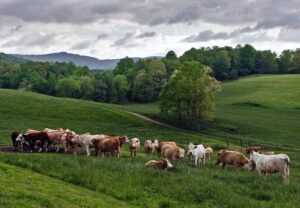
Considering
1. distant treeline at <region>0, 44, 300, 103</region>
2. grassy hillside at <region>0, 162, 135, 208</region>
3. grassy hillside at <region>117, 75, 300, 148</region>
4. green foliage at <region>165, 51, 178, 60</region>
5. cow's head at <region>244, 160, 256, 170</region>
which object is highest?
green foliage at <region>165, 51, 178, 60</region>

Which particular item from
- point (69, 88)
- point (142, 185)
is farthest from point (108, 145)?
point (69, 88)

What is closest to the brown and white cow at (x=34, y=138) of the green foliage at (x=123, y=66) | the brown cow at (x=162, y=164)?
the brown cow at (x=162, y=164)

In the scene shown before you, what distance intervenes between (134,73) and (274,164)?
384 feet

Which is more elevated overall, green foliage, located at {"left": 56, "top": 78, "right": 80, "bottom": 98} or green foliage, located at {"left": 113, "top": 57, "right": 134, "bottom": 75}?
green foliage, located at {"left": 113, "top": 57, "right": 134, "bottom": 75}

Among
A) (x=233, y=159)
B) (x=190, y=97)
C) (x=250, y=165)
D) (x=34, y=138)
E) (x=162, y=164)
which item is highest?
(x=190, y=97)

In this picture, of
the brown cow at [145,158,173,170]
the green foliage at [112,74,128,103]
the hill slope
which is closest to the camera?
the hill slope

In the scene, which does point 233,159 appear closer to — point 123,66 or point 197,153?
point 197,153

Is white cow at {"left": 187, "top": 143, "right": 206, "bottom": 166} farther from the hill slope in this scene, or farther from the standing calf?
the hill slope

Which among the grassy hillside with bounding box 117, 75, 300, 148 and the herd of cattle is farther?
the grassy hillside with bounding box 117, 75, 300, 148

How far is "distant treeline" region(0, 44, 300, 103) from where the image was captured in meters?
126

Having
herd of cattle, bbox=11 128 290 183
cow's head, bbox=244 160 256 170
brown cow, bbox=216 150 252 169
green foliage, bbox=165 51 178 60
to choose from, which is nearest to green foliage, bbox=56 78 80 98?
green foliage, bbox=165 51 178 60

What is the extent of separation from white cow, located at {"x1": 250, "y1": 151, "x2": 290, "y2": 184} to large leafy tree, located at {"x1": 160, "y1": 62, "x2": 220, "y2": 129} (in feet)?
162

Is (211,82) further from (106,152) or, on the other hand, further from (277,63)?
(277,63)

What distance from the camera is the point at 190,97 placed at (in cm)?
7719
